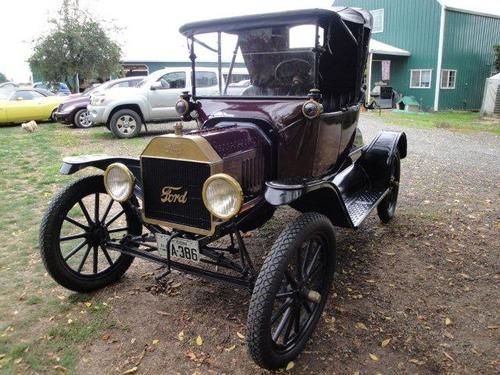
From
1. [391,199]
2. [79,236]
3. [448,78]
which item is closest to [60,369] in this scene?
[79,236]

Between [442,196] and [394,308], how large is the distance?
3.35 m

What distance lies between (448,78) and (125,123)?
666 inches

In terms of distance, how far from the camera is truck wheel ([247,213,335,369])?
92.2 inches

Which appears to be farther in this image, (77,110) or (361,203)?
(77,110)

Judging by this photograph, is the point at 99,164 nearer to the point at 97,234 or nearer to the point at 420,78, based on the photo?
the point at 97,234

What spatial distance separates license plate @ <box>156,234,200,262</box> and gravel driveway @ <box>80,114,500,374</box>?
54cm

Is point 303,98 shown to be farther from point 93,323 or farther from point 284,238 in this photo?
point 93,323

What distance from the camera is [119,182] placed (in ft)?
9.95

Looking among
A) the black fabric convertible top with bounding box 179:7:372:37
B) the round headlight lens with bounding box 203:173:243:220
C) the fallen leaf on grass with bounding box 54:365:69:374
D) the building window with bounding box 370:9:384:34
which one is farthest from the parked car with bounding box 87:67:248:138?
the building window with bounding box 370:9:384:34

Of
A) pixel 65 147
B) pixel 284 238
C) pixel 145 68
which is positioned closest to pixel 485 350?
pixel 284 238

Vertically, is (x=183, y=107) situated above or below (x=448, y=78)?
below

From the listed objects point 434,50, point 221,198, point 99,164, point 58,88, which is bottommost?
point 221,198

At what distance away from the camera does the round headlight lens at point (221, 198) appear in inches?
101

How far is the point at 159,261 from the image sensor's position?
3025 millimetres
